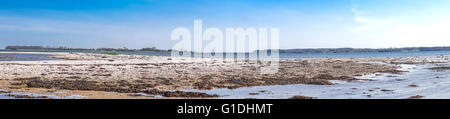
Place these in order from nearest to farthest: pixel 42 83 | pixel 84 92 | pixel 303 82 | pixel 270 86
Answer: pixel 84 92 < pixel 42 83 < pixel 270 86 < pixel 303 82

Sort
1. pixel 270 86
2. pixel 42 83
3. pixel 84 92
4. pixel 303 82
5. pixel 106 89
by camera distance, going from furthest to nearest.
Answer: pixel 303 82 → pixel 270 86 → pixel 42 83 → pixel 106 89 → pixel 84 92

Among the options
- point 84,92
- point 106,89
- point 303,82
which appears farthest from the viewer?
point 303,82

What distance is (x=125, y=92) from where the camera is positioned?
17.8 m

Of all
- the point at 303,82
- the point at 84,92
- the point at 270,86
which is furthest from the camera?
the point at 303,82

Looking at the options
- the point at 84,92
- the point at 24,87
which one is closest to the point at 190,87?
the point at 84,92

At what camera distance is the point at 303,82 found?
24.0 metres
